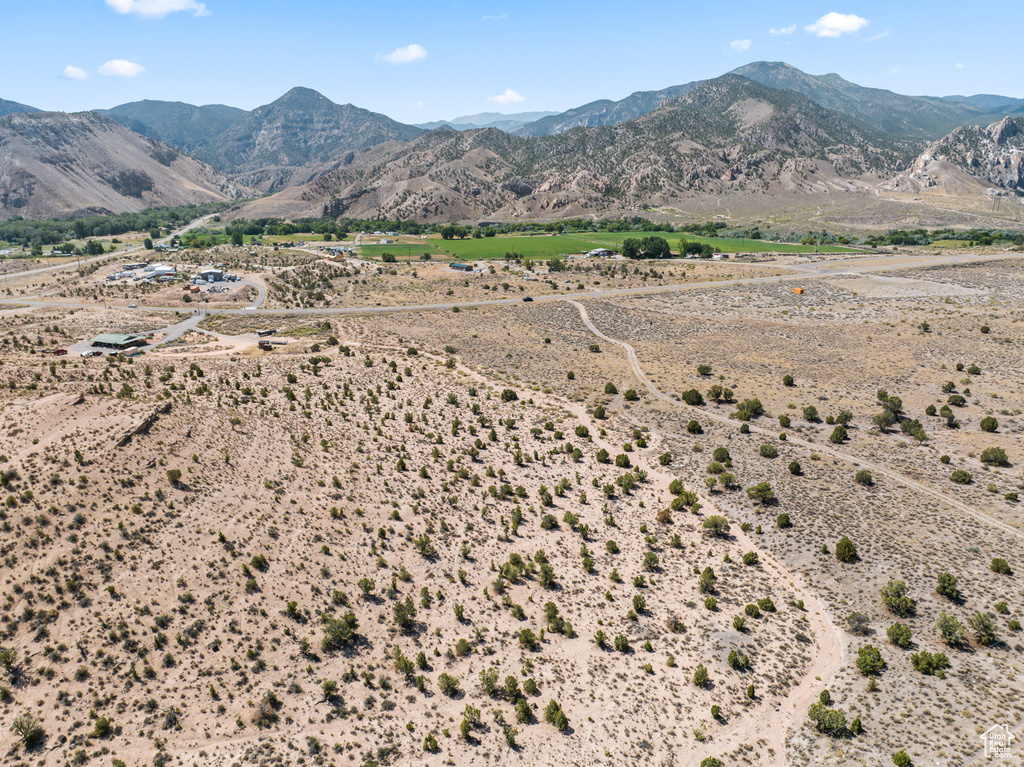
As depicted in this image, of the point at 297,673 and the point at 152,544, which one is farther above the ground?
the point at 152,544

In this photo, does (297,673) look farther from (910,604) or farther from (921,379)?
(921,379)

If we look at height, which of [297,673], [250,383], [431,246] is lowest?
[297,673]

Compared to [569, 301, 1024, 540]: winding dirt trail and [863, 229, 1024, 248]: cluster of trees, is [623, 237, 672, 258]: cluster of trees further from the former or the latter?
[569, 301, 1024, 540]: winding dirt trail

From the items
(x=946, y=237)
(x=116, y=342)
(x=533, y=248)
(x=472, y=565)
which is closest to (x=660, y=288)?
(x=533, y=248)

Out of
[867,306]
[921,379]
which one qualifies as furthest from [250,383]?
[867,306]

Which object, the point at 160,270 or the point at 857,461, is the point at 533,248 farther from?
the point at 857,461

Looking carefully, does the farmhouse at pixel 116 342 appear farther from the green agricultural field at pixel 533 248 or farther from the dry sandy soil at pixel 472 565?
the green agricultural field at pixel 533 248

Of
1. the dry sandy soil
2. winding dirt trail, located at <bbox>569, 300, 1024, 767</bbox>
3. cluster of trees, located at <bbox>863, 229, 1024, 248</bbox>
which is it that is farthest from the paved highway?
winding dirt trail, located at <bbox>569, 300, 1024, 767</bbox>

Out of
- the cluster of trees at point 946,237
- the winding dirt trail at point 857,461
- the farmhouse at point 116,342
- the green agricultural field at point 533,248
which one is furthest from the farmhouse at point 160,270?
the cluster of trees at point 946,237

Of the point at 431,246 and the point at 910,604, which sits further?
the point at 431,246
